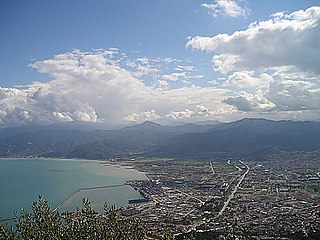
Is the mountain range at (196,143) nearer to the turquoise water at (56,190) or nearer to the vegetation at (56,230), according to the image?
the turquoise water at (56,190)

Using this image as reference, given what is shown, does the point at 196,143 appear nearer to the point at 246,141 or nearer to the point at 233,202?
the point at 246,141

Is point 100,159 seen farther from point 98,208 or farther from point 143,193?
point 98,208

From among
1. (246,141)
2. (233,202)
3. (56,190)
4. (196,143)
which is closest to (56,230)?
(233,202)

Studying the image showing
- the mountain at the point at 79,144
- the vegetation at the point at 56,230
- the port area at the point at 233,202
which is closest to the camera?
the vegetation at the point at 56,230

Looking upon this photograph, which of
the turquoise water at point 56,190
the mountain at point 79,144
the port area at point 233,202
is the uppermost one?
the mountain at point 79,144

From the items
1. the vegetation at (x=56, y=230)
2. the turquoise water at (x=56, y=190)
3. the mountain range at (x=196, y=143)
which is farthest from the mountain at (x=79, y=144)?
the vegetation at (x=56, y=230)

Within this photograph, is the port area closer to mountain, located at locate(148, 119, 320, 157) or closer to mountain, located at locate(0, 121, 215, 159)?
mountain, located at locate(148, 119, 320, 157)

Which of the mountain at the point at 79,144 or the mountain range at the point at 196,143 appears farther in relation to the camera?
the mountain at the point at 79,144

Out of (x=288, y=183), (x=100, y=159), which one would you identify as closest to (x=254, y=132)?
(x=100, y=159)
